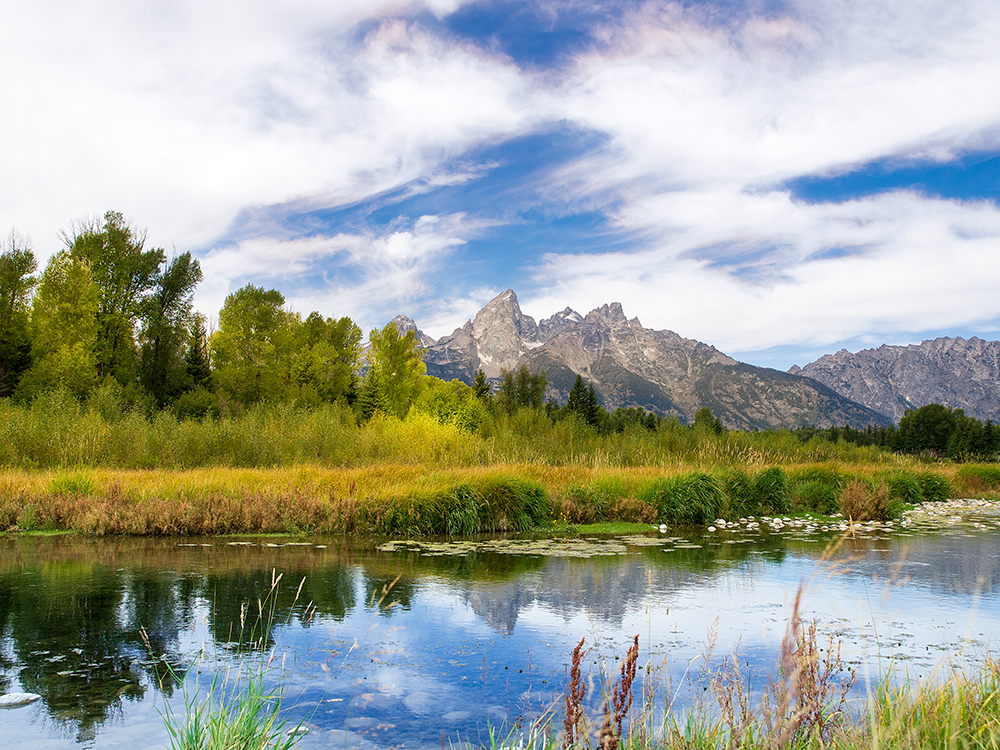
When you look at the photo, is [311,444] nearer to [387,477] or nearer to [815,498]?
[387,477]

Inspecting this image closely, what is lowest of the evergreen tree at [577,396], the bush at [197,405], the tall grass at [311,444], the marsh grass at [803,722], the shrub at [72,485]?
the marsh grass at [803,722]

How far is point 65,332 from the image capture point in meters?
30.4

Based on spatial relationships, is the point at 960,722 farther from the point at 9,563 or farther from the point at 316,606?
the point at 9,563

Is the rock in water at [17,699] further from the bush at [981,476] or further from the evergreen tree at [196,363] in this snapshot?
the evergreen tree at [196,363]

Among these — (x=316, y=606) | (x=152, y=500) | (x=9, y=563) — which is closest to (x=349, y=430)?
(x=152, y=500)

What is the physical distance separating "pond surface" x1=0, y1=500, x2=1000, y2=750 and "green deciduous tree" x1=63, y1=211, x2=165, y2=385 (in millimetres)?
27793

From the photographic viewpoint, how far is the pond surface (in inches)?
167

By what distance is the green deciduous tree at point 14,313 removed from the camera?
34094 mm

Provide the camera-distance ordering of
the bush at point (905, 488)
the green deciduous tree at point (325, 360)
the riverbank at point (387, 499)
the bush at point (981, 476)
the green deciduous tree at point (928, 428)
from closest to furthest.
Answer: the riverbank at point (387, 499) → the bush at point (905, 488) → the bush at point (981, 476) → the green deciduous tree at point (325, 360) → the green deciduous tree at point (928, 428)

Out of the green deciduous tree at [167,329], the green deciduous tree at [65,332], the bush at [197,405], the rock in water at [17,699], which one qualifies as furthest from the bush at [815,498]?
the green deciduous tree at [167,329]

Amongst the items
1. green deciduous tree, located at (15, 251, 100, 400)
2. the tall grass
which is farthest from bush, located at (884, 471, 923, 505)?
green deciduous tree, located at (15, 251, 100, 400)

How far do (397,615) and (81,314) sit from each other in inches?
1251

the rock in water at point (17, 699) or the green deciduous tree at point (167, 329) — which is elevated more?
the green deciduous tree at point (167, 329)

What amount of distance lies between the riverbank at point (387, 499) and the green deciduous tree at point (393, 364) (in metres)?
26.1
